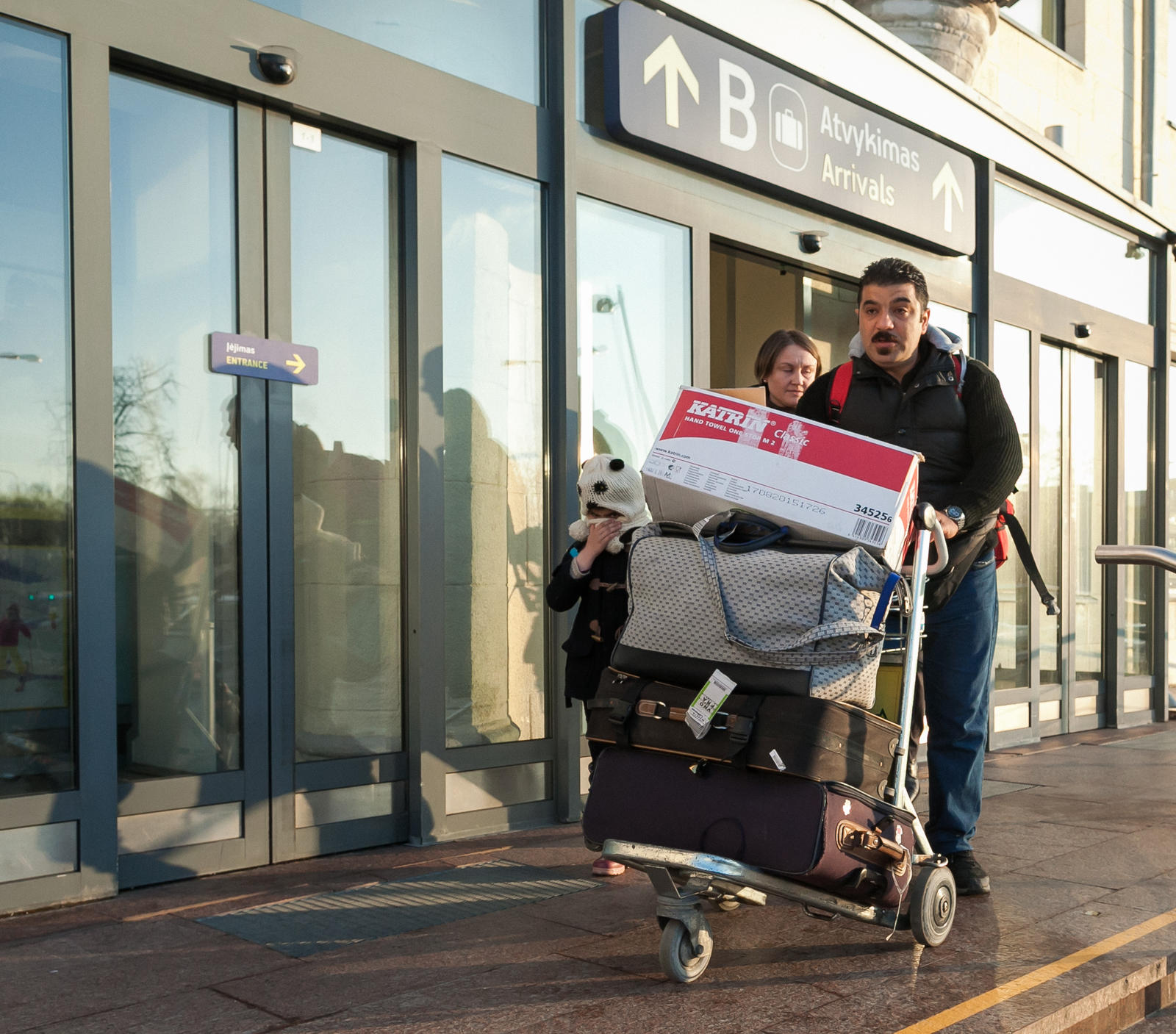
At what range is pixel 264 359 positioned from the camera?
16.5 feet

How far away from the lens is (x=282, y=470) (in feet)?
16.6

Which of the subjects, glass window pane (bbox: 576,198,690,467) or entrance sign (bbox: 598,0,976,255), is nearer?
entrance sign (bbox: 598,0,976,255)

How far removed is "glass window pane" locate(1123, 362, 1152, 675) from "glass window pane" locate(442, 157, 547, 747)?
22.8ft

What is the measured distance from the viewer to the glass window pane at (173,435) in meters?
4.72

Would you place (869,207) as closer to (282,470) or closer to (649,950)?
(282,470)

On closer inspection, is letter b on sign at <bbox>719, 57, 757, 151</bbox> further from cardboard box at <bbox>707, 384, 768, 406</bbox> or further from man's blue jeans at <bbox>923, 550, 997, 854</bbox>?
man's blue jeans at <bbox>923, 550, 997, 854</bbox>

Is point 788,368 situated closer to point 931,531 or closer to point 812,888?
point 931,531

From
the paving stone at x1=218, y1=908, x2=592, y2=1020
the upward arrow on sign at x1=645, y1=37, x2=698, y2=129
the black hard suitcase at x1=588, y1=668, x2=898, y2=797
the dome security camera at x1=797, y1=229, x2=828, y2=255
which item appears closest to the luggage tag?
the black hard suitcase at x1=588, y1=668, x2=898, y2=797

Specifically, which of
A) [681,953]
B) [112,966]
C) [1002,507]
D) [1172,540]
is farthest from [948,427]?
[1172,540]

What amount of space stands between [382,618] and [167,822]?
126cm

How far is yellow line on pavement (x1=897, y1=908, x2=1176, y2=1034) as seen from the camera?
10.4 ft

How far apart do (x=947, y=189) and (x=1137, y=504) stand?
4.15m

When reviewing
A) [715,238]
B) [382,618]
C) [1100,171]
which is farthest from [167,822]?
[1100,171]

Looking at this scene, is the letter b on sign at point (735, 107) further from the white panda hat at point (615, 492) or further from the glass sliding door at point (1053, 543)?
the glass sliding door at point (1053, 543)
